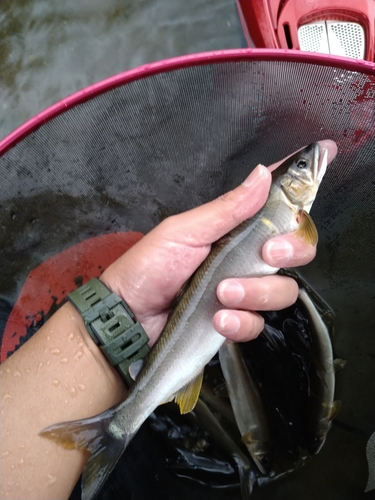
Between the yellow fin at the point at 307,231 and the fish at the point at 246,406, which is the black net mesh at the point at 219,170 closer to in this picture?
the fish at the point at 246,406

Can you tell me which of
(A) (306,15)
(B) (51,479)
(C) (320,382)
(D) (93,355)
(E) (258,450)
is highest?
(A) (306,15)

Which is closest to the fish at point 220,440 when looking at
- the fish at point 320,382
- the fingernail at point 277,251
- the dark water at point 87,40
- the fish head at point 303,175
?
the fish at point 320,382

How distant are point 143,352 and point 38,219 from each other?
22.2 inches

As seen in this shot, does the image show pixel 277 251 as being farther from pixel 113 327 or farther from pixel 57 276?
pixel 57 276

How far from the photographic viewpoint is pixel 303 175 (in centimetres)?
118

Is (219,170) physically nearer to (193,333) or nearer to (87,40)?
(193,333)

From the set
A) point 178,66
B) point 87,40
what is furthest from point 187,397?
point 87,40

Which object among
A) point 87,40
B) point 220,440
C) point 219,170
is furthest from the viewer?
point 87,40

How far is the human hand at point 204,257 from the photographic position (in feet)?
3.68

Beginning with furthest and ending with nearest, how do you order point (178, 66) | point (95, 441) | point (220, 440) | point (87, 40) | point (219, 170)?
point (87, 40), point (220, 440), point (219, 170), point (178, 66), point (95, 441)

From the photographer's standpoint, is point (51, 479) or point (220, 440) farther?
point (220, 440)

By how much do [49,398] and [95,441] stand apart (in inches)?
6.9

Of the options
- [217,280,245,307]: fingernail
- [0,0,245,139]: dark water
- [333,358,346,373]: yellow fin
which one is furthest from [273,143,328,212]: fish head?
[0,0,245,139]: dark water

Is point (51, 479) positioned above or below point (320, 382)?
above
